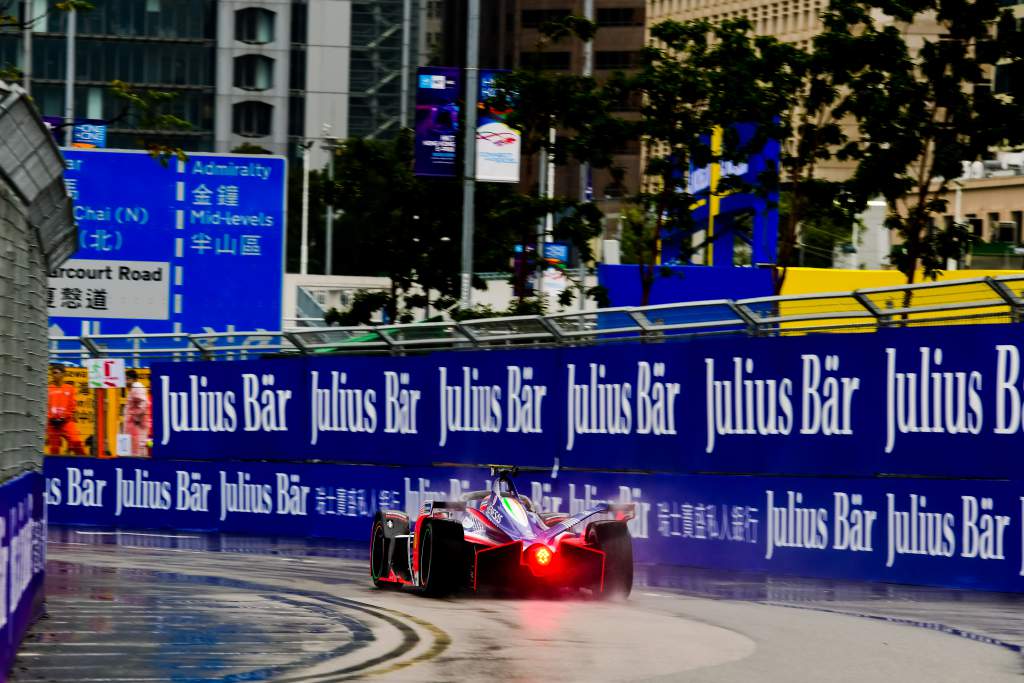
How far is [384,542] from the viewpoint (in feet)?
51.0

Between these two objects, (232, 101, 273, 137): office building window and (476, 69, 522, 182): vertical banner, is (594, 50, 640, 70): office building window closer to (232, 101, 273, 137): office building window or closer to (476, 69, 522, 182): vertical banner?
(232, 101, 273, 137): office building window

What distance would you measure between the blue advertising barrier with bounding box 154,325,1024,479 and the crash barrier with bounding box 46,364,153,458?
13.6 inches

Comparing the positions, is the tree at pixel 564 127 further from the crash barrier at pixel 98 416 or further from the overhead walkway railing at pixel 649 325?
the crash barrier at pixel 98 416

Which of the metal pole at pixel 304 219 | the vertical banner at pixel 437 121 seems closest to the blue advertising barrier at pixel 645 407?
the vertical banner at pixel 437 121

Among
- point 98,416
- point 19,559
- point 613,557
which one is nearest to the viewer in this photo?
point 19,559

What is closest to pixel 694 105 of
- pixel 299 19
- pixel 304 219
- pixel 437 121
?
pixel 437 121

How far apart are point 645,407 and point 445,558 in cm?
435

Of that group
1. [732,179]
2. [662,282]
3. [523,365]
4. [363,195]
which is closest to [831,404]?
[523,365]

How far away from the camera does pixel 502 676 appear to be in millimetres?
9453

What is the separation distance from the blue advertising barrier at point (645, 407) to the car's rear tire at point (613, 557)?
2.40 metres

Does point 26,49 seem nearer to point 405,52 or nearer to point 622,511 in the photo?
point 622,511

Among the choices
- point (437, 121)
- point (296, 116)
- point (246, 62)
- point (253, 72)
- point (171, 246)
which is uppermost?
point (246, 62)

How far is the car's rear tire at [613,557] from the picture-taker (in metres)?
14.1

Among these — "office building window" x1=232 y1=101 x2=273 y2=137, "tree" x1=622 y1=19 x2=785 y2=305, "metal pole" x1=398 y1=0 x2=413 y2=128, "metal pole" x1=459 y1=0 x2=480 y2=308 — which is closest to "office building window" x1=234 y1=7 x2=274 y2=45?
"office building window" x1=232 y1=101 x2=273 y2=137
